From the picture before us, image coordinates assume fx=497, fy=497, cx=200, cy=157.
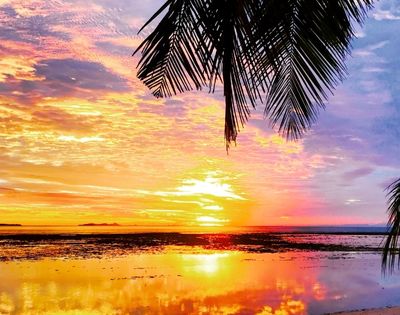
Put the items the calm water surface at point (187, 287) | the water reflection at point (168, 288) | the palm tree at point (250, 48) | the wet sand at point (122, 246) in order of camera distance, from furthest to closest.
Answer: the wet sand at point (122, 246), the calm water surface at point (187, 287), the water reflection at point (168, 288), the palm tree at point (250, 48)

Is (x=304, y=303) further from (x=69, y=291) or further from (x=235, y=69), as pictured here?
(x=235, y=69)

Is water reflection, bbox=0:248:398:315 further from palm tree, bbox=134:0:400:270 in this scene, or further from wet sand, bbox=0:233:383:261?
palm tree, bbox=134:0:400:270

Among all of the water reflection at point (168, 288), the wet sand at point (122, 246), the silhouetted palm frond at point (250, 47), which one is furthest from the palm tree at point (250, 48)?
the wet sand at point (122, 246)

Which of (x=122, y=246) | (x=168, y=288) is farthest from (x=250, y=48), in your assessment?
(x=122, y=246)

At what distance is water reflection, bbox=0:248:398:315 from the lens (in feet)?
48.6

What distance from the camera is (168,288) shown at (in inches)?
Result: 724

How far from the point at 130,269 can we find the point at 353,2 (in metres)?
22.5

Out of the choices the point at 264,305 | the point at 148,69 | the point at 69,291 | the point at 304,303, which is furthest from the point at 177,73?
the point at 69,291

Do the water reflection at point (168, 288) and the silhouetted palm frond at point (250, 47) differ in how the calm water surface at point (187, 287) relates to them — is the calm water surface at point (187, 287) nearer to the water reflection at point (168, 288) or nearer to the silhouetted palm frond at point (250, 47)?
the water reflection at point (168, 288)

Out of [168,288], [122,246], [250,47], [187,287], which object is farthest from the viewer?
[122,246]

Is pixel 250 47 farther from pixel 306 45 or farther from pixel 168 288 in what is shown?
pixel 168 288

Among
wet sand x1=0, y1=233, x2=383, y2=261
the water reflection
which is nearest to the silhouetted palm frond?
the water reflection

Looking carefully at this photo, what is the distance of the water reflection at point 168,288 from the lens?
14.8m

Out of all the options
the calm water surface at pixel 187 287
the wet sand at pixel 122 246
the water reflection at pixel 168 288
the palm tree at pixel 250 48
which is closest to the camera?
the palm tree at pixel 250 48
